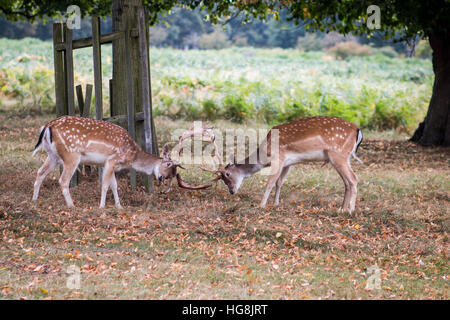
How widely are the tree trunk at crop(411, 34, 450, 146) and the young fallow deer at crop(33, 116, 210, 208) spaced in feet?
22.3

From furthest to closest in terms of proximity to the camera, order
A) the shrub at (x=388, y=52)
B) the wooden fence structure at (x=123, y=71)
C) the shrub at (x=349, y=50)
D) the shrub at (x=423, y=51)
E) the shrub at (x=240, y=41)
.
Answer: the shrub at (x=240, y=41)
the shrub at (x=388, y=52)
the shrub at (x=423, y=51)
the shrub at (x=349, y=50)
the wooden fence structure at (x=123, y=71)

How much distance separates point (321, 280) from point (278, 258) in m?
0.65

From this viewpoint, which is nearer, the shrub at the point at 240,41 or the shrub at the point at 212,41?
the shrub at the point at 212,41

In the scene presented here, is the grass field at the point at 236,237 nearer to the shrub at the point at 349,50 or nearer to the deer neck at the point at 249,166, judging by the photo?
the deer neck at the point at 249,166

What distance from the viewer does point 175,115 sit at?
16.5 metres

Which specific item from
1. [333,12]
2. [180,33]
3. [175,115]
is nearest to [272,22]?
[180,33]

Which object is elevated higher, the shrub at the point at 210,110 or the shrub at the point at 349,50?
the shrub at the point at 349,50

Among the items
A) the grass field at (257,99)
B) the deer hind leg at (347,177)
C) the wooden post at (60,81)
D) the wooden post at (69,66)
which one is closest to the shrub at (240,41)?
the grass field at (257,99)

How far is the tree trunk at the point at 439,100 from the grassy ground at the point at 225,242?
3.78 m

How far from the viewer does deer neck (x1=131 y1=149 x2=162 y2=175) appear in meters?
7.49

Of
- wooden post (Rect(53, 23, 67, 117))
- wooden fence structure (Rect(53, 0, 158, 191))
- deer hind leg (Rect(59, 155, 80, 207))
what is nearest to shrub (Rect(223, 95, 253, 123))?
wooden fence structure (Rect(53, 0, 158, 191))

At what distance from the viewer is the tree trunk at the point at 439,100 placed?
488 inches

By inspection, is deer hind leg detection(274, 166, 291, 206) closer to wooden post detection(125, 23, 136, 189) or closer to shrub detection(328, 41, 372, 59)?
wooden post detection(125, 23, 136, 189)
